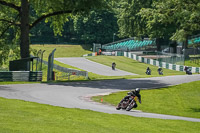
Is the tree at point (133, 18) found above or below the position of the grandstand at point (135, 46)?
above

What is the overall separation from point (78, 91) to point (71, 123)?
14.7 meters

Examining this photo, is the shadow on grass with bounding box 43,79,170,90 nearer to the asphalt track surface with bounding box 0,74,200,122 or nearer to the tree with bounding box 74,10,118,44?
the asphalt track surface with bounding box 0,74,200,122

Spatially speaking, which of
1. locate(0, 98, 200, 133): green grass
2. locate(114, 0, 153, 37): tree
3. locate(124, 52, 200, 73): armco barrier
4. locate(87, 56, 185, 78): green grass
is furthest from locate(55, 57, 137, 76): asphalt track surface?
locate(0, 98, 200, 133): green grass

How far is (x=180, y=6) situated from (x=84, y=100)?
840cm

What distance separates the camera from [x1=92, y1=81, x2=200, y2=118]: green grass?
2353 cm

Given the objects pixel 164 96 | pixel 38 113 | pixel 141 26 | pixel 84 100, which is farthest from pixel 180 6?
pixel 141 26

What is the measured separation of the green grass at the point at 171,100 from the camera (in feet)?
77.2

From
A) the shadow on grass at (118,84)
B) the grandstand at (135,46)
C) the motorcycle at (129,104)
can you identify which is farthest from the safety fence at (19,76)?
the grandstand at (135,46)

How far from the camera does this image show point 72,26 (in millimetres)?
115000

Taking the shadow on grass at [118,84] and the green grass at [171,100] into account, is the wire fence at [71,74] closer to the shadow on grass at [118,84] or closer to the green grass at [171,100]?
the shadow on grass at [118,84]

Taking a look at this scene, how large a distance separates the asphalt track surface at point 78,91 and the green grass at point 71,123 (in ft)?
10.7

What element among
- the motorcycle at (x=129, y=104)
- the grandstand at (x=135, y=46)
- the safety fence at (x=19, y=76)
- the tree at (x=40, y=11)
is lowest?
the motorcycle at (x=129, y=104)

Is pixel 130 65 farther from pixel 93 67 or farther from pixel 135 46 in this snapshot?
pixel 135 46

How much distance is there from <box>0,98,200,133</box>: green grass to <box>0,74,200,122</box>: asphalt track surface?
3265mm
